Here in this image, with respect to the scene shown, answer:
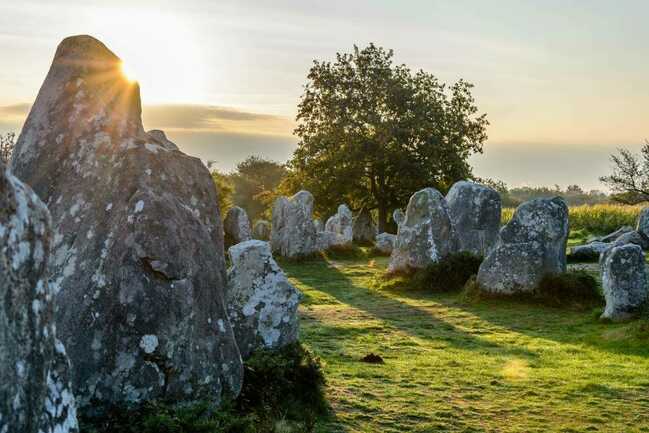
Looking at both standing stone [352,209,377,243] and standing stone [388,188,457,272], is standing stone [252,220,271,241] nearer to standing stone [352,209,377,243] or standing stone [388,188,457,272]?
standing stone [352,209,377,243]

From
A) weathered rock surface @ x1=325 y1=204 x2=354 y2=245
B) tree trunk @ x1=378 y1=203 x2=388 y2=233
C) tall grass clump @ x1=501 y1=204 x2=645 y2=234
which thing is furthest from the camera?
tall grass clump @ x1=501 y1=204 x2=645 y2=234

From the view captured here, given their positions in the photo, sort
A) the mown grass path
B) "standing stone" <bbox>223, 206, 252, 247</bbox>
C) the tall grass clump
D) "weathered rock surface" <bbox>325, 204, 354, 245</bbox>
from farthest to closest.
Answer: the tall grass clump → "weathered rock surface" <bbox>325, 204, 354, 245</bbox> → "standing stone" <bbox>223, 206, 252, 247</bbox> → the mown grass path

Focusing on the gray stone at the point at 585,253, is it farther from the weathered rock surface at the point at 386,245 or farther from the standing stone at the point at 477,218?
the weathered rock surface at the point at 386,245

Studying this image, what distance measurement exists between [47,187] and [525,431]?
548cm

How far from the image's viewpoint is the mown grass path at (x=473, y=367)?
9.22 metres

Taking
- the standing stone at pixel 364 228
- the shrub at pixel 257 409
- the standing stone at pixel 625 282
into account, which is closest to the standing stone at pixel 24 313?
the shrub at pixel 257 409

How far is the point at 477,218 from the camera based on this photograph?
25.3 m

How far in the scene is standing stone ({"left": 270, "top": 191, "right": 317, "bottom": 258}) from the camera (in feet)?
97.3

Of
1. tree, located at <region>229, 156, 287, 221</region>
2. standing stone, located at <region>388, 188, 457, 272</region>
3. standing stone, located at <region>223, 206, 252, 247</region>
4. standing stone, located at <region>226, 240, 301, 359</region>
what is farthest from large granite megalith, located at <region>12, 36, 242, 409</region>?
tree, located at <region>229, 156, 287, 221</region>

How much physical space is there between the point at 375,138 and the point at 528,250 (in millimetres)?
24078

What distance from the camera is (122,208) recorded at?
288 inches

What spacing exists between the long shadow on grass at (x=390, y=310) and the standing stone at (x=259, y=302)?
493 centimetres

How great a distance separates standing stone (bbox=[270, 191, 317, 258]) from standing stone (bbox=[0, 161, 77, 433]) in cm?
2549

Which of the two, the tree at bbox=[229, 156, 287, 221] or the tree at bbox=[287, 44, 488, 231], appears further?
the tree at bbox=[229, 156, 287, 221]
